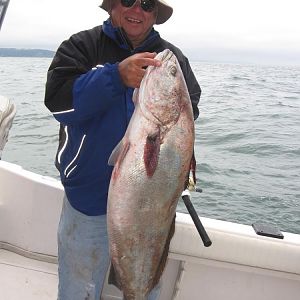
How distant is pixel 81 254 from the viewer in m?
2.72

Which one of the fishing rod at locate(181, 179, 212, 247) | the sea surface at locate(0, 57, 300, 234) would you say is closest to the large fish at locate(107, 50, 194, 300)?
the fishing rod at locate(181, 179, 212, 247)

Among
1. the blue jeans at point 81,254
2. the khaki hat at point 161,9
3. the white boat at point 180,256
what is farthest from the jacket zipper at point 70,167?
the white boat at point 180,256

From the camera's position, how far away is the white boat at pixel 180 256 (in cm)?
336

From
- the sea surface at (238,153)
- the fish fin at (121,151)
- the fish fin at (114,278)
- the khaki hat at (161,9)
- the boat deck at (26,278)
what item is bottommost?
the sea surface at (238,153)

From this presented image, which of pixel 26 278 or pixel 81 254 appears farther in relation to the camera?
pixel 26 278

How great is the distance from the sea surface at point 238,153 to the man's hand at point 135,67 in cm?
548

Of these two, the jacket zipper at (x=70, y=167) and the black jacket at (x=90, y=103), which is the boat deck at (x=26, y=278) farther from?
the jacket zipper at (x=70, y=167)

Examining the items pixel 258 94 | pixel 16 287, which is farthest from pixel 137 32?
pixel 258 94

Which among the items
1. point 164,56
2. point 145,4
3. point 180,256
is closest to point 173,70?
point 164,56

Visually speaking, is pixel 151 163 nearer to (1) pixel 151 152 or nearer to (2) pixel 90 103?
(1) pixel 151 152

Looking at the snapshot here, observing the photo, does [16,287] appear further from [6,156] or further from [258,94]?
[258,94]

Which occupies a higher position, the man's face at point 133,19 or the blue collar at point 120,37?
the man's face at point 133,19

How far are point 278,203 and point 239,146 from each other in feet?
11.6

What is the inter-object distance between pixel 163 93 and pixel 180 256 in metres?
1.78
